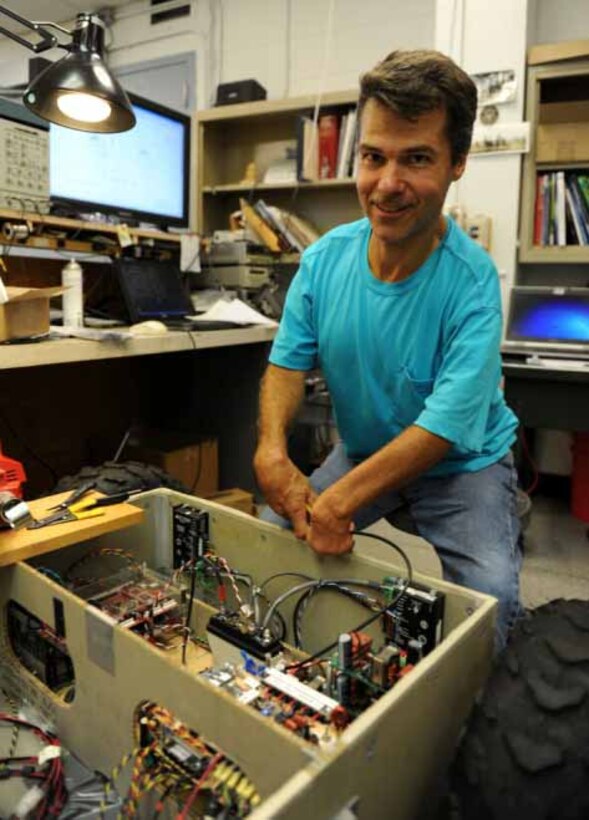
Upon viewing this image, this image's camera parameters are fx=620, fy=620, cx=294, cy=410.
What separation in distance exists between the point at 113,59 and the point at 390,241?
410 cm

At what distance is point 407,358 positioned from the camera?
3.95ft

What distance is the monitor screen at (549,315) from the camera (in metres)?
2.60

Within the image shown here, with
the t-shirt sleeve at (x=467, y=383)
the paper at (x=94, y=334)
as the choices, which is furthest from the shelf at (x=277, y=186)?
the t-shirt sleeve at (x=467, y=383)

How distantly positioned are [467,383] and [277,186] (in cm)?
259

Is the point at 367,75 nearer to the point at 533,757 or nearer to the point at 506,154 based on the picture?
the point at 533,757

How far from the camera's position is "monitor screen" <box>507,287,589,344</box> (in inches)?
102

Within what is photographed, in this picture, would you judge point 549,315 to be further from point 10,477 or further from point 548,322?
point 10,477

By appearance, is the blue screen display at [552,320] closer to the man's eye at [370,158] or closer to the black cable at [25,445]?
the man's eye at [370,158]

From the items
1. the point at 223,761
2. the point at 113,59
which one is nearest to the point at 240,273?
the point at 223,761

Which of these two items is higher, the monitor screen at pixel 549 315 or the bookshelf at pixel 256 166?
the bookshelf at pixel 256 166

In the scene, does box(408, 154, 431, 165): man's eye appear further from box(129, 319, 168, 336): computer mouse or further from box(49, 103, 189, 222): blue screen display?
box(49, 103, 189, 222): blue screen display

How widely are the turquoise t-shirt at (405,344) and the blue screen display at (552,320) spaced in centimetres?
149

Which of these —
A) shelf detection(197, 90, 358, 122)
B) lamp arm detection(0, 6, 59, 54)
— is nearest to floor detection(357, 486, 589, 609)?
lamp arm detection(0, 6, 59, 54)

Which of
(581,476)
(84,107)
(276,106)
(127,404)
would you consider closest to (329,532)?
(84,107)
